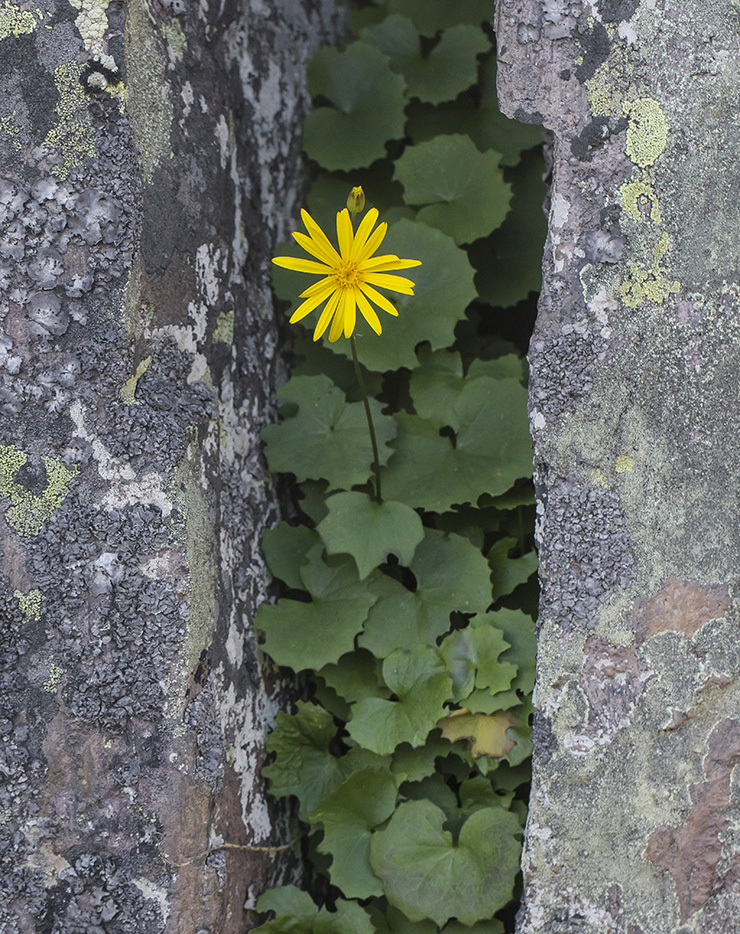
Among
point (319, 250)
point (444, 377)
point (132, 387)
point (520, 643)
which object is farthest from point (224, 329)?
point (520, 643)

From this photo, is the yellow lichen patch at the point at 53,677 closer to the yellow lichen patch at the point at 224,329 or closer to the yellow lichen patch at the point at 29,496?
the yellow lichen patch at the point at 29,496

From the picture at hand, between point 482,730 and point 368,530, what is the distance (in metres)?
0.43

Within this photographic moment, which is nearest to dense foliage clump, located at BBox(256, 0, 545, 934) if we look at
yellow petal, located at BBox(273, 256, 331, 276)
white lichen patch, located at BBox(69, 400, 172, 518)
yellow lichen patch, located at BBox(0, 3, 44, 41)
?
white lichen patch, located at BBox(69, 400, 172, 518)

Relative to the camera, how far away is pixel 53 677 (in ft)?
4.78

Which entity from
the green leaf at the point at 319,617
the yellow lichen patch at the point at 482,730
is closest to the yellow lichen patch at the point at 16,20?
the green leaf at the point at 319,617

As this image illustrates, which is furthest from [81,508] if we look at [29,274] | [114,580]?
[29,274]

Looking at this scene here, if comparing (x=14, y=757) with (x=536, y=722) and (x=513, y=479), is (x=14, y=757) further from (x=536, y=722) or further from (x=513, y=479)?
(x=513, y=479)

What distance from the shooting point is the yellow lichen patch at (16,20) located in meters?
1.44

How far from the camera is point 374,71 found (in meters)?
2.00

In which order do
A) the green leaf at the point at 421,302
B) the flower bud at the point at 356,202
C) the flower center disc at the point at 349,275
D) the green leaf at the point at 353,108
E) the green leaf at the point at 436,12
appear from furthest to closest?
the green leaf at the point at 436,12 < the green leaf at the point at 353,108 < the green leaf at the point at 421,302 < the flower center disc at the point at 349,275 < the flower bud at the point at 356,202

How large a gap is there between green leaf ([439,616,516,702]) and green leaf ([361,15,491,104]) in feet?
4.17

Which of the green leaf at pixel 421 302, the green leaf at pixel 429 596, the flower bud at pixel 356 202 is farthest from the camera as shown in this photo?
the green leaf at pixel 421 302

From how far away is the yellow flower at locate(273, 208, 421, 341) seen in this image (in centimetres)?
137

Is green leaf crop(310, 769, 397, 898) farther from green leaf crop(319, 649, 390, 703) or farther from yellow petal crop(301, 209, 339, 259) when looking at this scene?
yellow petal crop(301, 209, 339, 259)
